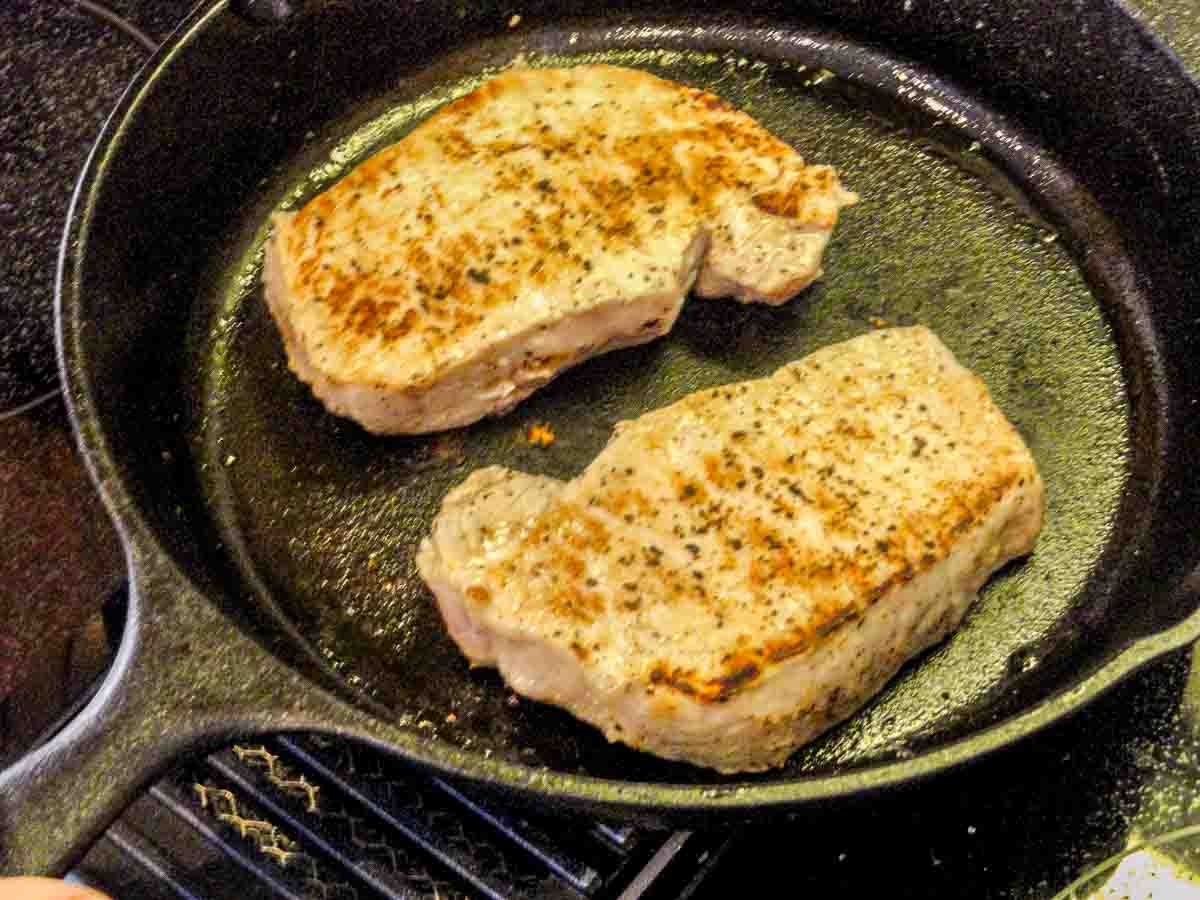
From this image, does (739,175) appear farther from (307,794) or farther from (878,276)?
(307,794)

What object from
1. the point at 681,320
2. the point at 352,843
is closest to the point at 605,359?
the point at 681,320

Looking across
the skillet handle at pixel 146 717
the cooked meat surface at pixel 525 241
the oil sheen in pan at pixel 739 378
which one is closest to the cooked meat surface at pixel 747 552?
the oil sheen in pan at pixel 739 378

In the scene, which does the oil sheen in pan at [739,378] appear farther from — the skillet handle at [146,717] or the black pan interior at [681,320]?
the skillet handle at [146,717]

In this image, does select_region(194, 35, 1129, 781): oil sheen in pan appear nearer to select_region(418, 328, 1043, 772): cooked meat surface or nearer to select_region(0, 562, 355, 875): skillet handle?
select_region(418, 328, 1043, 772): cooked meat surface

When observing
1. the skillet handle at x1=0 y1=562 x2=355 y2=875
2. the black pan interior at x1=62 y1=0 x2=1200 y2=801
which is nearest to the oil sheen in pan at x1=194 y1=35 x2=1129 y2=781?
the black pan interior at x1=62 y1=0 x2=1200 y2=801

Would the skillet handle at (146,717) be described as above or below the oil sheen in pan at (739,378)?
above

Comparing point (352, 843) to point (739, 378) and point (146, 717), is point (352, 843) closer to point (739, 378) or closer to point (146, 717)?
point (146, 717)
